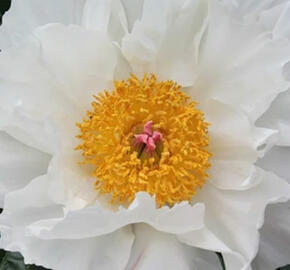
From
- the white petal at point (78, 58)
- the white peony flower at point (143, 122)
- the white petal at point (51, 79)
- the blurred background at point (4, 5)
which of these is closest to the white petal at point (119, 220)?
the white peony flower at point (143, 122)

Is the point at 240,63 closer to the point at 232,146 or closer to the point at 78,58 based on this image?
the point at 232,146

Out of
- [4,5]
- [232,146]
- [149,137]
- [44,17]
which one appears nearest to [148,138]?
[149,137]

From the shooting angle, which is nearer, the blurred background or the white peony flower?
the white peony flower

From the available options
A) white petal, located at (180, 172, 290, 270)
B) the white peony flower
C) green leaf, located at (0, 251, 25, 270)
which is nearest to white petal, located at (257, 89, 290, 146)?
the white peony flower

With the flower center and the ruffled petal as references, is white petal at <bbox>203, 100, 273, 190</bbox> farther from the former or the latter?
the ruffled petal

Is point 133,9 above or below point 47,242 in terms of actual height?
above

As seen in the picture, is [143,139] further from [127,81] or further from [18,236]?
[18,236]

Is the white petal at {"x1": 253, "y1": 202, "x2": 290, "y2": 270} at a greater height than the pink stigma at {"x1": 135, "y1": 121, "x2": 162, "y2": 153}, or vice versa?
the pink stigma at {"x1": 135, "y1": 121, "x2": 162, "y2": 153}
